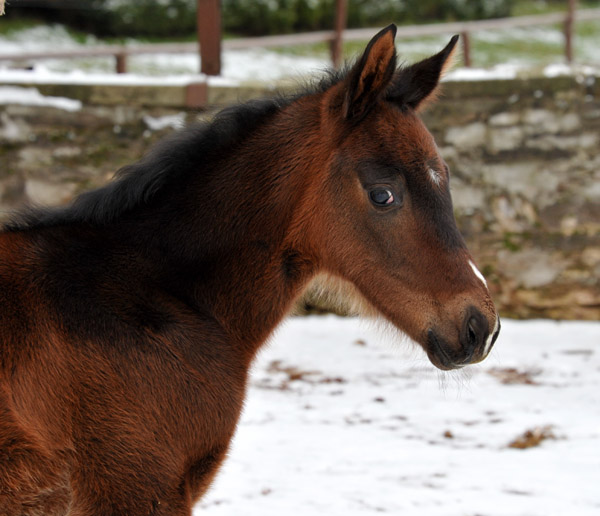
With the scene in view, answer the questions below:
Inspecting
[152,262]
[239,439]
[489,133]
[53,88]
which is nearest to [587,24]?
[489,133]

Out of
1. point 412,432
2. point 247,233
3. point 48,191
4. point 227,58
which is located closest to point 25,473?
point 247,233

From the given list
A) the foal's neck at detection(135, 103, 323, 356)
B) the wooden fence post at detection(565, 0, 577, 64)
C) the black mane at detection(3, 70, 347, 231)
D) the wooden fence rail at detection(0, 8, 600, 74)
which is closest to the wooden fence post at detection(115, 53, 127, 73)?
the wooden fence rail at detection(0, 8, 600, 74)

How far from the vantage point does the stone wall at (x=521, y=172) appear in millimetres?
6082

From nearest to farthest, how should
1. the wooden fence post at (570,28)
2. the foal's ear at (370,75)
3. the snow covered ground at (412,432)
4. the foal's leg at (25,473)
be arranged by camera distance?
the foal's leg at (25,473) < the foal's ear at (370,75) < the snow covered ground at (412,432) < the wooden fence post at (570,28)

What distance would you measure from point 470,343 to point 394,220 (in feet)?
1.62

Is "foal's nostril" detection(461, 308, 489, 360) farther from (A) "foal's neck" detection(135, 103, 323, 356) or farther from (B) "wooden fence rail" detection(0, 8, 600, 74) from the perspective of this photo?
(B) "wooden fence rail" detection(0, 8, 600, 74)

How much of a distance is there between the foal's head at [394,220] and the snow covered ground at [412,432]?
0.31 metres

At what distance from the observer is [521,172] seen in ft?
20.6

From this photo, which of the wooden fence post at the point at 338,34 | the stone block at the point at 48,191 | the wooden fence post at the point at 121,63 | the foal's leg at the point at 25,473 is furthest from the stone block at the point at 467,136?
the foal's leg at the point at 25,473

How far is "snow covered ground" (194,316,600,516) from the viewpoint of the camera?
3.55 meters

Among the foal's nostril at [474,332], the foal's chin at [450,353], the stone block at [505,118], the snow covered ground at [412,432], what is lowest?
the snow covered ground at [412,432]

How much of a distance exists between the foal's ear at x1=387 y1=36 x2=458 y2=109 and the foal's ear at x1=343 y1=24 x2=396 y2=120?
0.13 meters

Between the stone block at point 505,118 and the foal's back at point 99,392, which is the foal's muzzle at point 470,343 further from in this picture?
the stone block at point 505,118

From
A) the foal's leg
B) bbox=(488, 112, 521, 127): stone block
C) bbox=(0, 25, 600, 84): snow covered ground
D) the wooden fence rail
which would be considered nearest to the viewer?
the foal's leg
